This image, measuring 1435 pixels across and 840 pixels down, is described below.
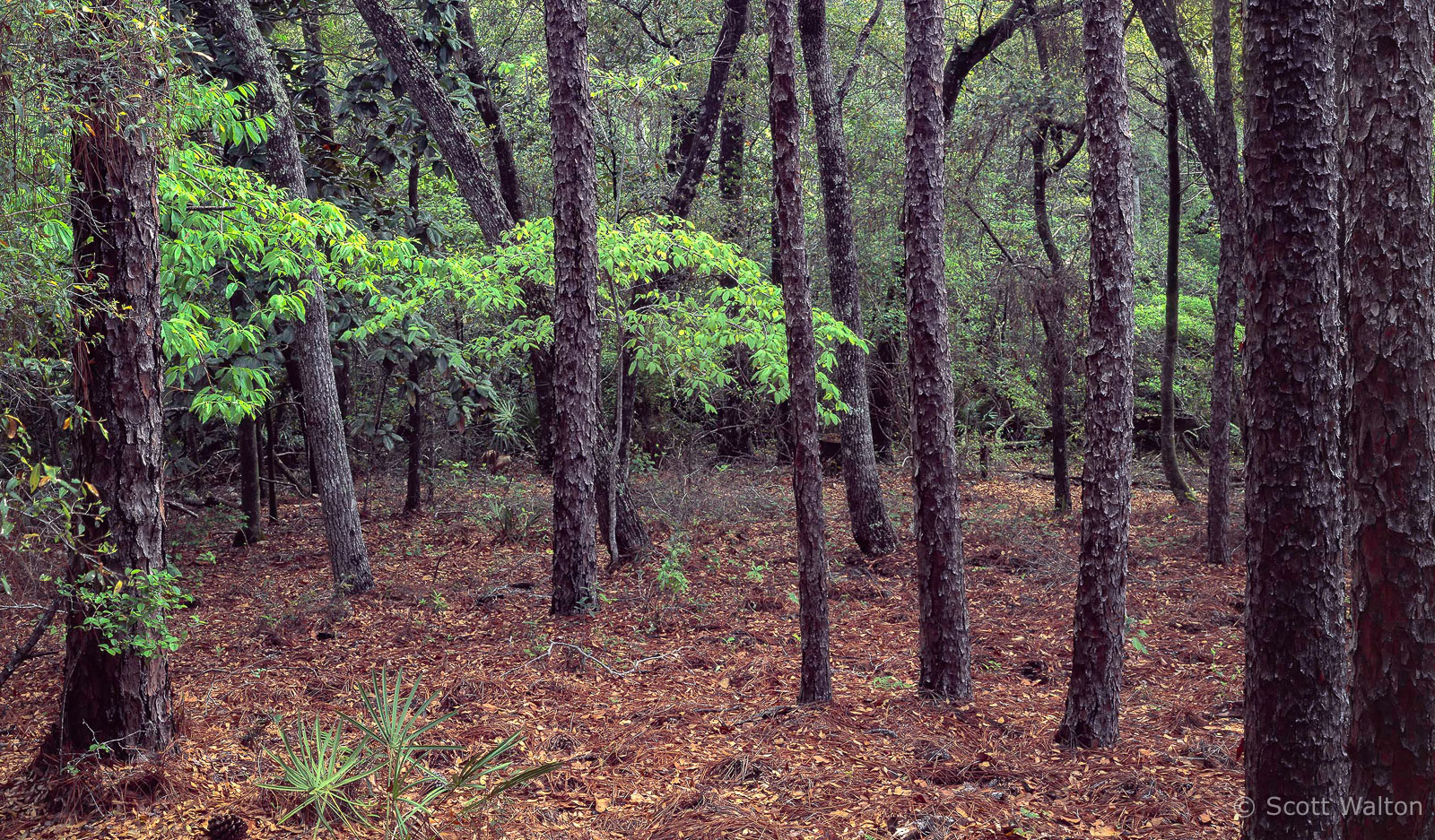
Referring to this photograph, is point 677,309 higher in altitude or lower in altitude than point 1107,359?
higher

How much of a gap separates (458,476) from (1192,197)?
19494 millimetres

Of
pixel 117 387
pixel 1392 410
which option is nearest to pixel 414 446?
pixel 117 387

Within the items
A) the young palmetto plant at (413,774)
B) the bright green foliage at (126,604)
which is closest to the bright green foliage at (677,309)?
the bright green foliage at (126,604)

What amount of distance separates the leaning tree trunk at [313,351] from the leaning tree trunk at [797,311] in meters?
4.91

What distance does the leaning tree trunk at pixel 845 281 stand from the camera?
1023cm

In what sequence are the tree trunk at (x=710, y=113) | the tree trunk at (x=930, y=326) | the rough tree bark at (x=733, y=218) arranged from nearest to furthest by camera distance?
the tree trunk at (x=930, y=326), the tree trunk at (x=710, y=113), the rough tree bark at (x=733, y=218)

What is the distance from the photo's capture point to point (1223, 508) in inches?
396

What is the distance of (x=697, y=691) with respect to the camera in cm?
639

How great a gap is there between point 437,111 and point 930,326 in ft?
20.1

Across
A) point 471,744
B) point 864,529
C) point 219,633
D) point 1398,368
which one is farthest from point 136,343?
point 864,529

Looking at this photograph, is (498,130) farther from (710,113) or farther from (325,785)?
(325,785)

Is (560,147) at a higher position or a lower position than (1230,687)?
higher

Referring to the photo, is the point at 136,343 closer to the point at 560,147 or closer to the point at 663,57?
the point at 560,147

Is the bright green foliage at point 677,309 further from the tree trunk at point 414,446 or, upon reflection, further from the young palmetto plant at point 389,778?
the young palmetto plant at point 389,778
